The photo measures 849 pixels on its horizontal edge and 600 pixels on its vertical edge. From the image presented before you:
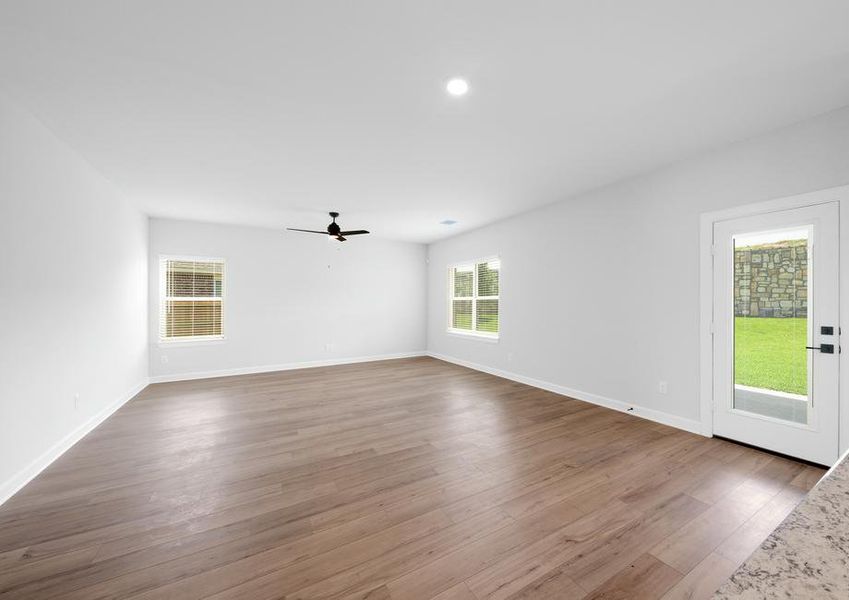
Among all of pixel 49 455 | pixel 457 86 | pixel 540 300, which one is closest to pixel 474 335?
pixel 540 300

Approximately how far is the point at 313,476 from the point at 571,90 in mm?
3293

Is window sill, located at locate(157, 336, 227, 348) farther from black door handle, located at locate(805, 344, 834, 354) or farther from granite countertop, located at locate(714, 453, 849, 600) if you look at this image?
black door handle, located at locate(805, 344, 834, 354)

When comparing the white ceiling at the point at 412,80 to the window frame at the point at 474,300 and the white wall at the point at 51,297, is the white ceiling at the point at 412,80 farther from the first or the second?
the window frame at the point at 474,300

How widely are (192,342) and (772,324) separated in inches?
290

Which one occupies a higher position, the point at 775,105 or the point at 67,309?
the point at 775,105

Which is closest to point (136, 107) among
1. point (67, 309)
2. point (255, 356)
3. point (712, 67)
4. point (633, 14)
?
point (67, 309)

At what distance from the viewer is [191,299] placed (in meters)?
5.72

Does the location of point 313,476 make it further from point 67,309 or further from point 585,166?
point 585,166

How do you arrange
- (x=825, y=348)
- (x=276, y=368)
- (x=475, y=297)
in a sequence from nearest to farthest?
(x=825, y=348)
(x=276, y=368)
(x=475, y=297)

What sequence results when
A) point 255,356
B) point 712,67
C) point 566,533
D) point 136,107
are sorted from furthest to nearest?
point 255,356 < point 136,107 < point 712,67 < point 566,533

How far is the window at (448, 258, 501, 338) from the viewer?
6.15 metres

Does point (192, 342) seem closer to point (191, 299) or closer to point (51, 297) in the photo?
point (191, 299)

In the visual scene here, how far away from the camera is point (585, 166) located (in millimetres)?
3514

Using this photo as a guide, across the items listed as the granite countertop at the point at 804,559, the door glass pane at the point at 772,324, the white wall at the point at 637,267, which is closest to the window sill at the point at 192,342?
the white wall at the point at 637,267
